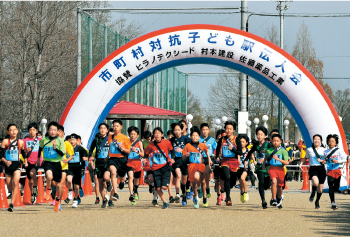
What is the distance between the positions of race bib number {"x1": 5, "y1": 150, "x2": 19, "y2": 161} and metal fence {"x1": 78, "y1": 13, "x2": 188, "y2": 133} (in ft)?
28.5

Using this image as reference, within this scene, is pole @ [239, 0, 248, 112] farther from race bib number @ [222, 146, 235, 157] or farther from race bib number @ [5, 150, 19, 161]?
race bib number @ [5, 150, 19, 161]

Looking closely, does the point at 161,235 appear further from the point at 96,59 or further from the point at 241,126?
the point at 96,59

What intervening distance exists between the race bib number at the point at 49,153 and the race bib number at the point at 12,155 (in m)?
0.93

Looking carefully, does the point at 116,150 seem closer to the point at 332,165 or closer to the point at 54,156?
the point at 54,156

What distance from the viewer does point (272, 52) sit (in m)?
16.3

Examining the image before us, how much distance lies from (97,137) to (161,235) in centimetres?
447

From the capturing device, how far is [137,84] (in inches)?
1168

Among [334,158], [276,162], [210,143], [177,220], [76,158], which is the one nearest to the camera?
[177,220]

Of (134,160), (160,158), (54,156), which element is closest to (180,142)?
(160,158)

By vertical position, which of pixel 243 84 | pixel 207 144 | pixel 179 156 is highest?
pixel 243 84

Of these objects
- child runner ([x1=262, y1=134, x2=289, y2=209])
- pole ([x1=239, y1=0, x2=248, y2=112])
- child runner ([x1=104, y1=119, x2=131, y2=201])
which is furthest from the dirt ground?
pole ([x1=239, y1=0, x2=248, y2=112])

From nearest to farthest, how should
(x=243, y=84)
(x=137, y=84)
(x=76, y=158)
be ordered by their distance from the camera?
1. (x=76, y=158)
2. (x=243, y=84)
3. (x=137, y=84)

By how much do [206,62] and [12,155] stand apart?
7.15 metres

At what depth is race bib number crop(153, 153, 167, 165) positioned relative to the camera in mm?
11789
